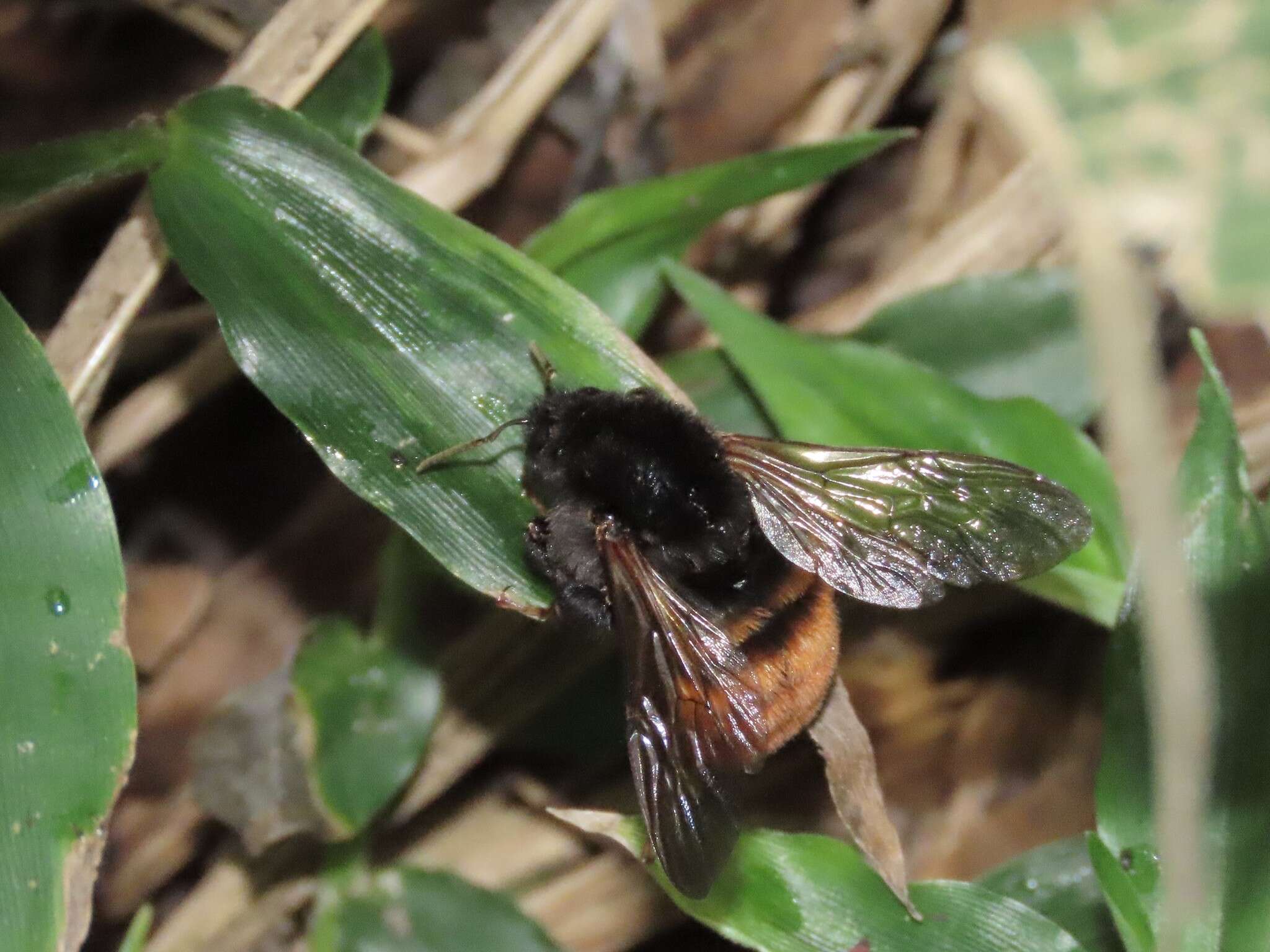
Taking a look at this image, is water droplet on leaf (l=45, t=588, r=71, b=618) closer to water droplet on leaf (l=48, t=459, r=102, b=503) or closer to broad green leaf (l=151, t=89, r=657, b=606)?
water droplet on leaf (l=48, t=459, r=102, b=503)

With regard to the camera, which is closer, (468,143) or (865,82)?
(468,143)

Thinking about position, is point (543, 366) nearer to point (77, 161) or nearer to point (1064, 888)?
point (77, 161)

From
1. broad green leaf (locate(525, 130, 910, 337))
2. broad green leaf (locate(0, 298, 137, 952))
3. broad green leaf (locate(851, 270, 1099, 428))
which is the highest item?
broad green leaf (locate(0, 298, 137, 952))

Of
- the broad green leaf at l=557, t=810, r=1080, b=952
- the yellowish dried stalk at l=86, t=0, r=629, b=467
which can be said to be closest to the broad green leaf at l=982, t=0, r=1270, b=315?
the broad green leaf at l=557, t=810, r=1080, b=952

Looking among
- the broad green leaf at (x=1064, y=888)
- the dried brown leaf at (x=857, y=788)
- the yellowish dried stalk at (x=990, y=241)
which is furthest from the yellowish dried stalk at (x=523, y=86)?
the broad green leaf at (x=1064, y=888)

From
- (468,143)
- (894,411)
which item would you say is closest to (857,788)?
(894,411)

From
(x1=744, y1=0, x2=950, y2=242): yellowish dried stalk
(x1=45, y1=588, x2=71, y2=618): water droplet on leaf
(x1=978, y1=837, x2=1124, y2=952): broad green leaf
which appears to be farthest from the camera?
(x1=744, y1=0, x2=950, y2=242): yellowish dried stalk

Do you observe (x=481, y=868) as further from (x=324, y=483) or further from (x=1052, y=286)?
(x=1052, y=286)
